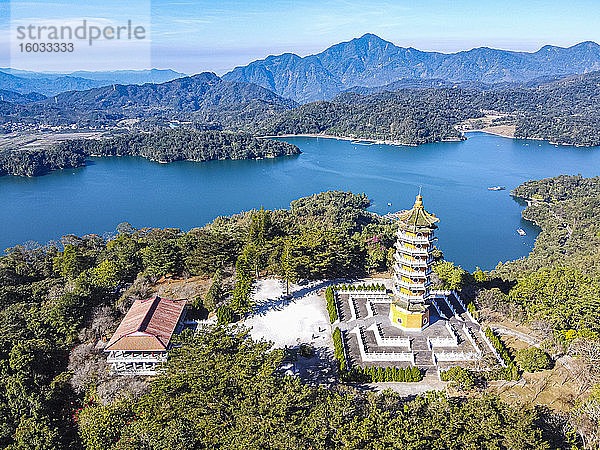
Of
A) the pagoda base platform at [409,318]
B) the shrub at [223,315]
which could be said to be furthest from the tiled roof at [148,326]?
the pagoda base platform at [409,318]

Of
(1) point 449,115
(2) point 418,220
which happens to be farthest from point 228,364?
(1) point 449,115

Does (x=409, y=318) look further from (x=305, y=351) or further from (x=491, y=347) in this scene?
(x=305, y=351)

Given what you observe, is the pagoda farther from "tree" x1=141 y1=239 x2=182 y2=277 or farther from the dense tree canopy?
"tree" x1=141 y1=239 x2=182 y2=277

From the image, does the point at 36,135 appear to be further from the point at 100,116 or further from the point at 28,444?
the point at 28,444

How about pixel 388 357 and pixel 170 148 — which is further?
pixel 170 148

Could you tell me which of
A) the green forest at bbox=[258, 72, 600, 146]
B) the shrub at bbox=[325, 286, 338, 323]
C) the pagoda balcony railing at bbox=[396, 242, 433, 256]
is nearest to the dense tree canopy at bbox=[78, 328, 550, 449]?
the shrub at bbox=[325, 286, 338, 323]

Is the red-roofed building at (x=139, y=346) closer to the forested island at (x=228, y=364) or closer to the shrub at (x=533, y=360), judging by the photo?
the forested island at (x=228, y=364)
